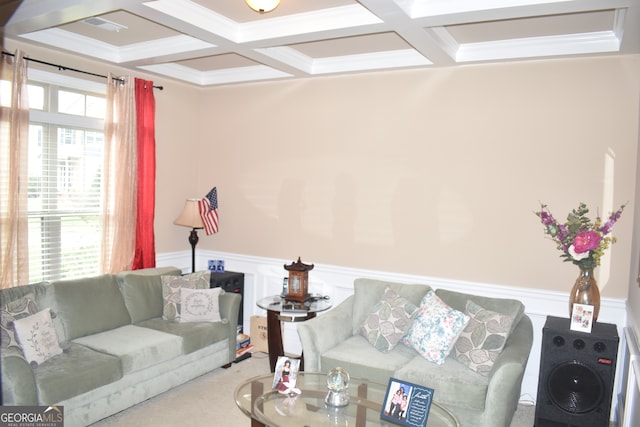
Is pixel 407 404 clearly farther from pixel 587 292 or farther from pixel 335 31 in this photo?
pixel 335 31

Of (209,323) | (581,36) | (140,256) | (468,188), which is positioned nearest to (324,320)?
(209,323)

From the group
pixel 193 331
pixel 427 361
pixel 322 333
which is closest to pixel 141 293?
pixel 193 331

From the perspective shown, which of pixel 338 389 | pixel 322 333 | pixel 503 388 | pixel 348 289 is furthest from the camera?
pixel 348 289

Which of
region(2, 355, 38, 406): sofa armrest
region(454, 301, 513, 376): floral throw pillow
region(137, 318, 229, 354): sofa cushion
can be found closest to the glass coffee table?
region(454, 301, 513, 376): floral throw pillow

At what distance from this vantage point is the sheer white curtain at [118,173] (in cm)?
466

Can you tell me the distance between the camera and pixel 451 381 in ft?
10.8

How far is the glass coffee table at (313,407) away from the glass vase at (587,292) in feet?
4.58

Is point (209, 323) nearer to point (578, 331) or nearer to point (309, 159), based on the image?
point (309, 159)

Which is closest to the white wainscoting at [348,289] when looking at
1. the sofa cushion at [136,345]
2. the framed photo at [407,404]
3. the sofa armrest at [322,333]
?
the sofa armrest at [322,333]

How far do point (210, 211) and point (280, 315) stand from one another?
1.72m

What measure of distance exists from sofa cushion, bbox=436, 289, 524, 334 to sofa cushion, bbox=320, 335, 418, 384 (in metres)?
0.53

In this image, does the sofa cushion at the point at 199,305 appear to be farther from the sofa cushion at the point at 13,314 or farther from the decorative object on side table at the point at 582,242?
the decorative object on side table at the point at 582,242

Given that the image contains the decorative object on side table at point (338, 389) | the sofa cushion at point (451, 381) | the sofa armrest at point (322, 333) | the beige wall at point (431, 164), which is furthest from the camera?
the beige wall at point (431, 164)

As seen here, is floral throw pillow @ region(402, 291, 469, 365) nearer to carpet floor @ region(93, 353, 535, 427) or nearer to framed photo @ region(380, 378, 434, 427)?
carpet floor @ region(93, 353, 535, 427)
